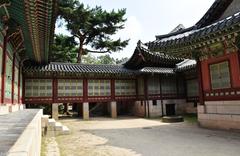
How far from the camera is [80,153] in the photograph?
690cm

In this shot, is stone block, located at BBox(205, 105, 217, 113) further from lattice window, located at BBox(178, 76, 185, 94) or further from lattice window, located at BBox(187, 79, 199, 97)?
lattice window, located at BBox(178, 76, 185, 94)

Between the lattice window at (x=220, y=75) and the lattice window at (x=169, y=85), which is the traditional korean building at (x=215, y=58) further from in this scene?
the lattice window at (x=169, y=85)

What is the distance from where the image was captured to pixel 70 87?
19.6 metres

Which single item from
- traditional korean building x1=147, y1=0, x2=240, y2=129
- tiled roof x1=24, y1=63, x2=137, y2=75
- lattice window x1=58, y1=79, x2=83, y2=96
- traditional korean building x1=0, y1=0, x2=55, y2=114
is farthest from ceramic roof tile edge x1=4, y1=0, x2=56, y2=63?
lattice window x1=58, y1=79, x2=83, y2=96

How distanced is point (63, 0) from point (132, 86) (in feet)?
44.5

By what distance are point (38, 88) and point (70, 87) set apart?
259 centimetres

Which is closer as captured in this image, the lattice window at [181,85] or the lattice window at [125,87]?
the lattice window at [125,87]

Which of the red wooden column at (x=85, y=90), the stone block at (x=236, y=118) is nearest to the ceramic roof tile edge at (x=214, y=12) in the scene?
the stone block at (x=236, y=118)

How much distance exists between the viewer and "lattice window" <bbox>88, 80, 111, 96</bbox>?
66.5 feet

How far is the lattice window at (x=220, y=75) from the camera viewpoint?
10.5 metres

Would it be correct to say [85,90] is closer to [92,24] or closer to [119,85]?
[119,85]

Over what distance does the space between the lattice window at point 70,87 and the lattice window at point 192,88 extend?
995cm

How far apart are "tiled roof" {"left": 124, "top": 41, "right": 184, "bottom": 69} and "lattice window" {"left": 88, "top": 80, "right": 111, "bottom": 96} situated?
3715 millimetres

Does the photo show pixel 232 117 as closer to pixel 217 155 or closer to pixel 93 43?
pixel 217 155
